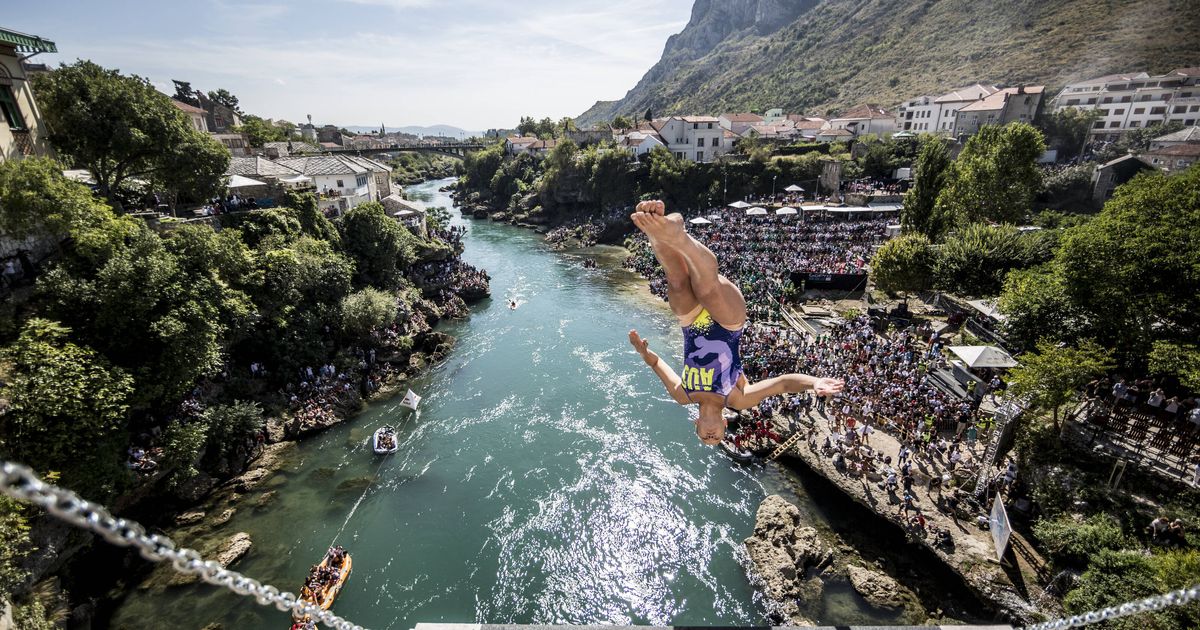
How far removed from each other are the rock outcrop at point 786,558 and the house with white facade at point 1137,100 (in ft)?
194

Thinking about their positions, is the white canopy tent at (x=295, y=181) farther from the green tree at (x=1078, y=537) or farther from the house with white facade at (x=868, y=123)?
the house with white facade at (x=868, y=123)

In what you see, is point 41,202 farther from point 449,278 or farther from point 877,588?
point 877,588

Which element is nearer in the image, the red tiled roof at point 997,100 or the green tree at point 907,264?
the green tree at point 907,264

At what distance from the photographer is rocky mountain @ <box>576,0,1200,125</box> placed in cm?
6197

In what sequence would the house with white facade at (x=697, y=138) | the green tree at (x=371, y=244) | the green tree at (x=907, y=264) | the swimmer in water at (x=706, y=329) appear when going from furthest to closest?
the house with white facade at (x=697, y=138) → the green tree at (x=371, y=244) → the green tree at (x=907, y=264) → the swimmer in water at (x=706, y=329)

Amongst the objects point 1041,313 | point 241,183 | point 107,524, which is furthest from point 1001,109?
point 107,524

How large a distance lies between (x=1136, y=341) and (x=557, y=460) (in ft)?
54.1

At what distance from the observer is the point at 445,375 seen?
22.8 meters

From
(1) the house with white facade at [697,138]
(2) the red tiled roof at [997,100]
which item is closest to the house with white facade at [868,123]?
(2) the red tiled roof at [997,100]

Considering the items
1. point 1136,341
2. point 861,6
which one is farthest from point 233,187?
point 861,6

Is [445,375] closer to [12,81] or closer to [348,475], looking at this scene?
[348,475]

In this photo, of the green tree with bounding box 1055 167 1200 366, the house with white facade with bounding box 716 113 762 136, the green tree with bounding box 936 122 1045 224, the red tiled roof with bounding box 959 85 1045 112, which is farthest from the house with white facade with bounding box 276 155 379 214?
the red tiled roof with bounding box 959 85 1045 112

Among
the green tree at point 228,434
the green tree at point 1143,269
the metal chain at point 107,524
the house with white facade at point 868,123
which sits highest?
the house with white facade at point 868,123

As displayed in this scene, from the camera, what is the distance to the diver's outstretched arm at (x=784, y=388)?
4.86 metres
